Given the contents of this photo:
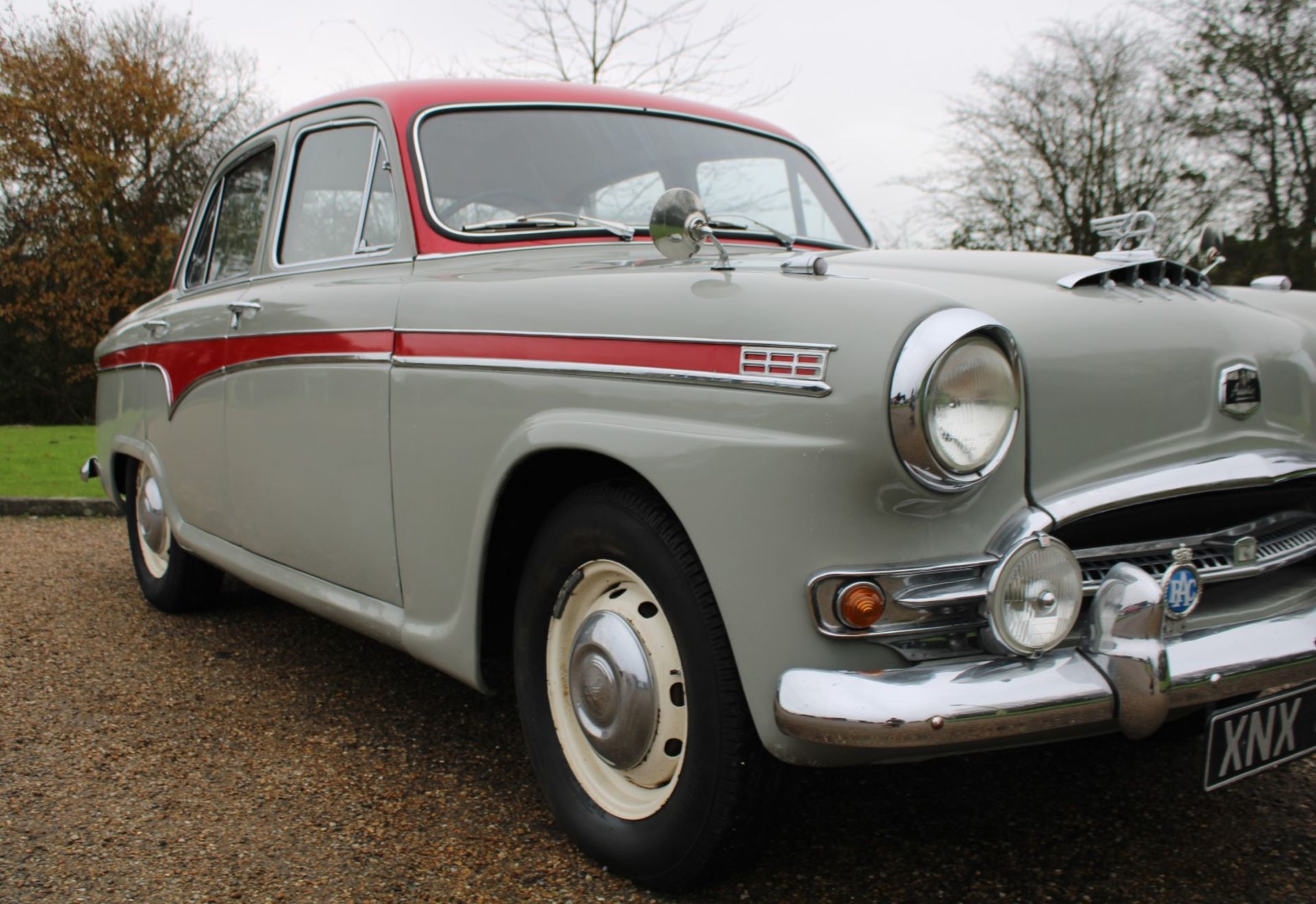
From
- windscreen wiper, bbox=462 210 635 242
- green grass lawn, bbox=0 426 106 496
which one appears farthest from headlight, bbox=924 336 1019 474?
green grass lawn, bbox=0 426 106 496

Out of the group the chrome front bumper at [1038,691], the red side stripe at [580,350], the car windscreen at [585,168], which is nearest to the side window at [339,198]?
the car windscreen at [585,168]

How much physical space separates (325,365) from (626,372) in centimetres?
115

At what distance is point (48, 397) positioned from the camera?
22.9m

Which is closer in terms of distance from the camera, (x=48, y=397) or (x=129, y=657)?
(x=129, y=657)

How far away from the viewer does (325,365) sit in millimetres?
2854

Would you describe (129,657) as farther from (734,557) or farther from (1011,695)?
(1011,695)

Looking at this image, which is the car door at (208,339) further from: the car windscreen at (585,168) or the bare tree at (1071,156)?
the bare tree at (1071,156)

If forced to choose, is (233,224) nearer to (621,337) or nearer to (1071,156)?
(621,337)

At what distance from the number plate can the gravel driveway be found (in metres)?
0.33

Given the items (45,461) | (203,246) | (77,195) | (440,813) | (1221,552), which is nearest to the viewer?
(1221,552)

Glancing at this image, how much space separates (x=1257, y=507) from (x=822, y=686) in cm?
101

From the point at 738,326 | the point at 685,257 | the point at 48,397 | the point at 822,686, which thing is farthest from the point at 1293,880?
the point at 48,397

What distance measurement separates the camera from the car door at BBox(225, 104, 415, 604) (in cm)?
269

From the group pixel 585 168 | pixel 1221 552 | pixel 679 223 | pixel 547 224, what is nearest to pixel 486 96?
pixel 585 168
